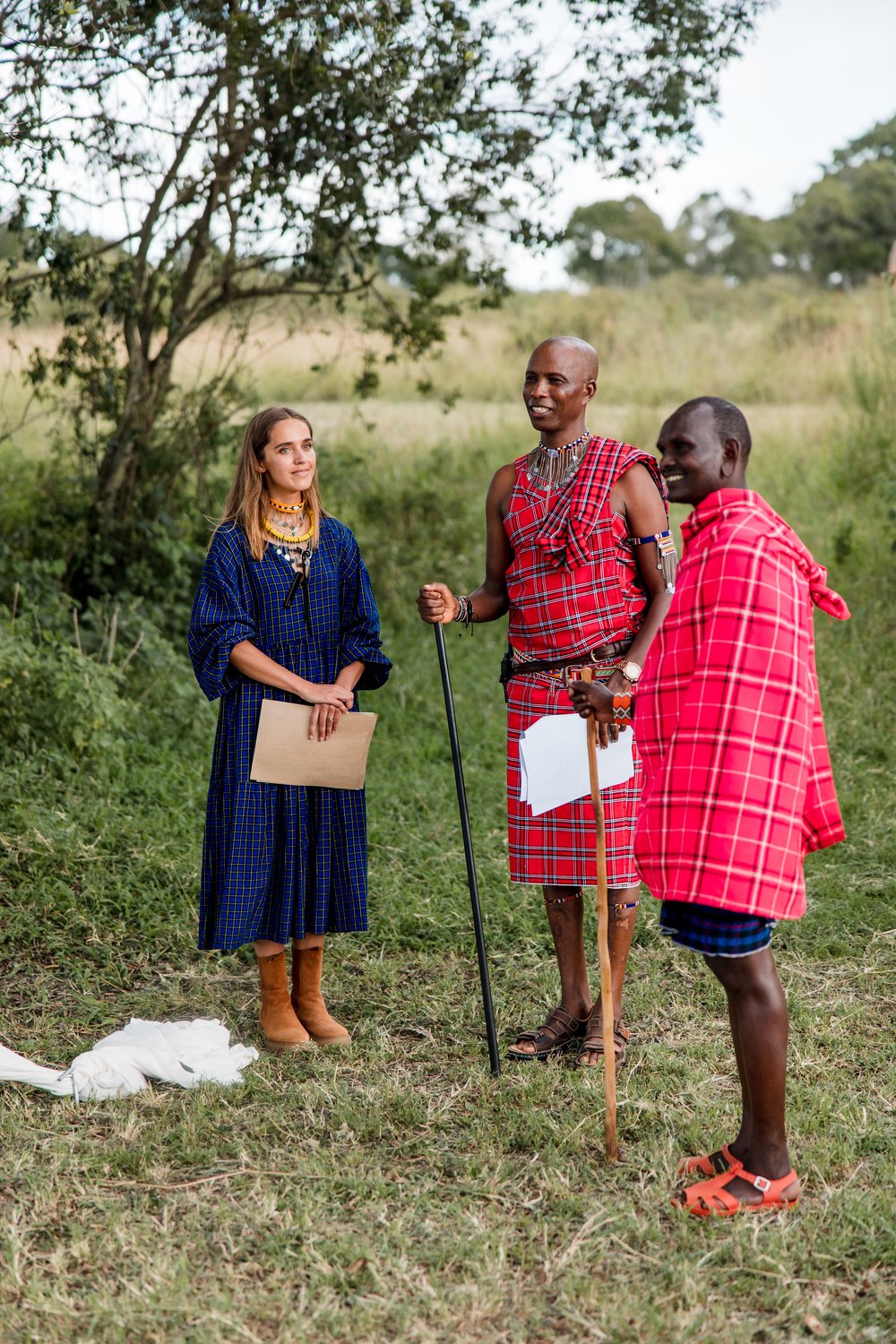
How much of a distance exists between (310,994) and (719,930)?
1606 millimetres

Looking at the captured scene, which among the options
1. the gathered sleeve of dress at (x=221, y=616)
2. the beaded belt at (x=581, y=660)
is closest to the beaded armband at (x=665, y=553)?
the beaded belt at (x=581, y=660)

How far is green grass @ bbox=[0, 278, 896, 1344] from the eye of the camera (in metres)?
2.62

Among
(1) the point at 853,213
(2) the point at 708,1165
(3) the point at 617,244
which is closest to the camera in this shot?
(2) the point at 708,1165

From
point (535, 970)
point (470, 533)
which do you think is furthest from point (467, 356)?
point (535, 970)

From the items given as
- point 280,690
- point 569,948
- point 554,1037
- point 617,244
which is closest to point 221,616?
point 280,690

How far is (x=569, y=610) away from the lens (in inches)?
142

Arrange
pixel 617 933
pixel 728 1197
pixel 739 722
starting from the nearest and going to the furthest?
pixel 739 722
pixel 728 1197
pixel 617 933

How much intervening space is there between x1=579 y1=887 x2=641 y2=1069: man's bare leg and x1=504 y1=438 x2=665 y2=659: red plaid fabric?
2.31ft

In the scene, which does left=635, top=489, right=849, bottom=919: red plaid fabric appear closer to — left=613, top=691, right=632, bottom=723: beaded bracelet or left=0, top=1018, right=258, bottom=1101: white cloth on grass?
left=613, top=691, right=632, bottom=723: beaded bracelet

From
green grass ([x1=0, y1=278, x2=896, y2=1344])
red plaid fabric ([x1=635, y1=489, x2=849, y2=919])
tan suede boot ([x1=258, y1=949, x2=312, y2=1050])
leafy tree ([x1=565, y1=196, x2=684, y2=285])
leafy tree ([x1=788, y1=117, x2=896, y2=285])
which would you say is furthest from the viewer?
leafy tree ([x1=565, y1=196, x2=684, y2=285])

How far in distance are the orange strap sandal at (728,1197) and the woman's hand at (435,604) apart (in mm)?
1582

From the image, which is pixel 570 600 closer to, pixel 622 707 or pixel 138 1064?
pixel 622 707

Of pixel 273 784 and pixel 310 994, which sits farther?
pixel 310 994

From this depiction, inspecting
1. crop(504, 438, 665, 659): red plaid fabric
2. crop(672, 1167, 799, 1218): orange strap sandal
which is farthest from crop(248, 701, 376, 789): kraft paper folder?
crop(672, 1167, 799, 1218): orange strap sandal
